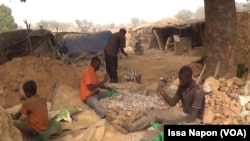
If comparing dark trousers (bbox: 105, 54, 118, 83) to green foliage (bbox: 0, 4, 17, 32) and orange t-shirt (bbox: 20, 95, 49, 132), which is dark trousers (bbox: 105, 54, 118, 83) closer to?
orange t-shirt (bbox: 20, 95, 49, 132)

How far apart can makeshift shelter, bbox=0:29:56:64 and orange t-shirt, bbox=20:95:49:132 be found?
342 inches

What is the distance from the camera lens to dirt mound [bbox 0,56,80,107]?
7102 mm

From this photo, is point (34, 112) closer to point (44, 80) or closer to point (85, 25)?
point (44, 80)

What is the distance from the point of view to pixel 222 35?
769 centimetres

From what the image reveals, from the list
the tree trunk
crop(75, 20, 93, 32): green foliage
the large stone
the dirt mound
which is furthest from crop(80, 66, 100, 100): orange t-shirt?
crop(75, 20, 93, 32): green foliage

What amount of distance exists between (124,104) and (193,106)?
225 centimetres

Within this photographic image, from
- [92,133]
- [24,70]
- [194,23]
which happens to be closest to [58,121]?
[92,133]

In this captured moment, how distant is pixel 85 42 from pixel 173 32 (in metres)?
5.48

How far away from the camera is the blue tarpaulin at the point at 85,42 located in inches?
682

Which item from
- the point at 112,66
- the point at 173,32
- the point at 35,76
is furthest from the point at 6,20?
the point at 35,76

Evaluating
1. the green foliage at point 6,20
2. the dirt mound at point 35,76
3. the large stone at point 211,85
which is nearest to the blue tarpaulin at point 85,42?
the dirt mound at point 35,76

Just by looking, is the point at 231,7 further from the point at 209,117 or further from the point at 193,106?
the point at 193,106

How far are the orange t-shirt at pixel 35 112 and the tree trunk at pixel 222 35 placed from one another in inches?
158

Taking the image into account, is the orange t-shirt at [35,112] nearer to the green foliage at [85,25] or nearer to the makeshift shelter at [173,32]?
the makeshift shelter at [173,32]
